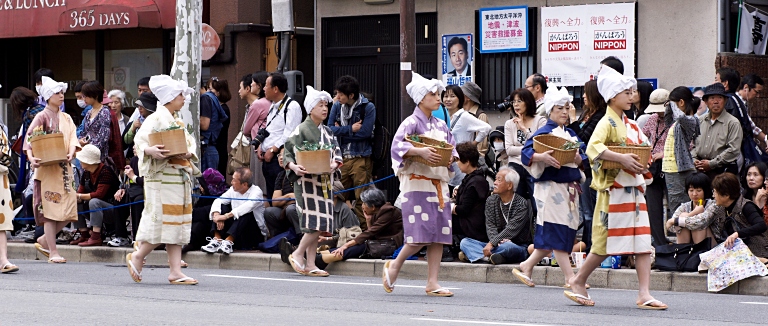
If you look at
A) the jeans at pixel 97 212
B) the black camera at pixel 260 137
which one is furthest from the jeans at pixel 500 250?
the jeans at pixel 97 212

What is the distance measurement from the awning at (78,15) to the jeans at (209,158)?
11.9 feet

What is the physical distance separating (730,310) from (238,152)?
798 cm

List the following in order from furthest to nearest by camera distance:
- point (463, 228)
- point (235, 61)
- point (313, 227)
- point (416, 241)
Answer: point (235, 61), point (463, 228), point (313, 227), point (416, 241)

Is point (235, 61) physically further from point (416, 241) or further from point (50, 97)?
point (416, 241)

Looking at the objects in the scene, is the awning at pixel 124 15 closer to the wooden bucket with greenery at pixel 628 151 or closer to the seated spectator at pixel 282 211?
the seated spectator at pixel 282 211

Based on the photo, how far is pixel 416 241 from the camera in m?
10.8

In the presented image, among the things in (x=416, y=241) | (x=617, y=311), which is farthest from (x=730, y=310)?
(x=416, y=241)

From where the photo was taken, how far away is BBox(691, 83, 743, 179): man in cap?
13031 mm

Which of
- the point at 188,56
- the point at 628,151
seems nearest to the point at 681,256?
the point at 628,151

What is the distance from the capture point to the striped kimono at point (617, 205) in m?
9.73

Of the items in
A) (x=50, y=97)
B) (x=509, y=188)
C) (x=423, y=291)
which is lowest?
(x=423, y=291)

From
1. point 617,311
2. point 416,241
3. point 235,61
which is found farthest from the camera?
point 235,61

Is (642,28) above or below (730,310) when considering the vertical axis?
above

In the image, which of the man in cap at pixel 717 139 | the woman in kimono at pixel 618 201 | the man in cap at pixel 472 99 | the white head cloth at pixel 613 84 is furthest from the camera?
the man in cap at pixel 472 99
